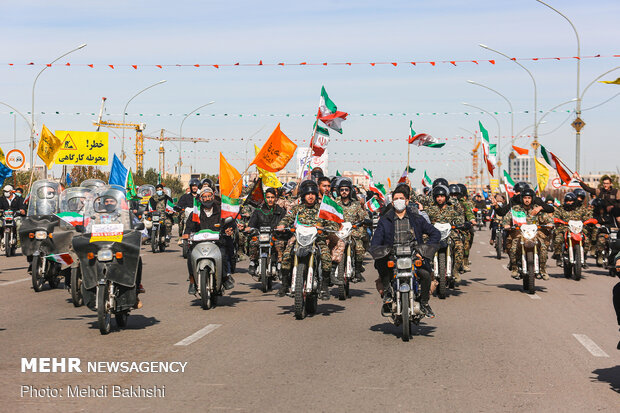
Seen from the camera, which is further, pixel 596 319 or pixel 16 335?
pixel 596 319

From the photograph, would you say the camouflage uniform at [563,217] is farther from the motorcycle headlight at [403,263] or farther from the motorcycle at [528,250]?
the motorcycle headlight at [403,263]

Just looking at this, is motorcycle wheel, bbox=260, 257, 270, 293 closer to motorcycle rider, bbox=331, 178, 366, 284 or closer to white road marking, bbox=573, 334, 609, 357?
motorcycle rider, bbox=331, 178, 366, 284

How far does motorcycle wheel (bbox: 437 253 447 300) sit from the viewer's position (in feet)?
49.2

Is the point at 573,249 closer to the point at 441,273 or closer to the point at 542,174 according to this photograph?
the point at 542,174

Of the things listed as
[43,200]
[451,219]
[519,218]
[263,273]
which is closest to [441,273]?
[451,219]

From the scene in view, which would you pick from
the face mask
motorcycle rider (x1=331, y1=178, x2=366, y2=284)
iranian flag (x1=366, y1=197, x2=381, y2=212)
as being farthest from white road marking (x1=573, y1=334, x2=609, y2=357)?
iranian flag (x1=366, y1=197, x2=381, y2=212)

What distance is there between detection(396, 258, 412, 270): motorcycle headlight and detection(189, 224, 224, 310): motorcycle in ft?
12.1

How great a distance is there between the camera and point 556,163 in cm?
1961

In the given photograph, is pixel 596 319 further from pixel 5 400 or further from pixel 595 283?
pixel 5 400

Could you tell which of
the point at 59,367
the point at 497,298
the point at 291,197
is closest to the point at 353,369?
the point at 59,367

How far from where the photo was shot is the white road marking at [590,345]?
9651mm

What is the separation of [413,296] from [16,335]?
483 cm

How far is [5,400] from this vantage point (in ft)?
23.3

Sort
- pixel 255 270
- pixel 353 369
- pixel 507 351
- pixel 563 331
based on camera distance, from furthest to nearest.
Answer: pixel 255 270 → pixel 563 331 → pixel 507 351 → pixel 353 369
